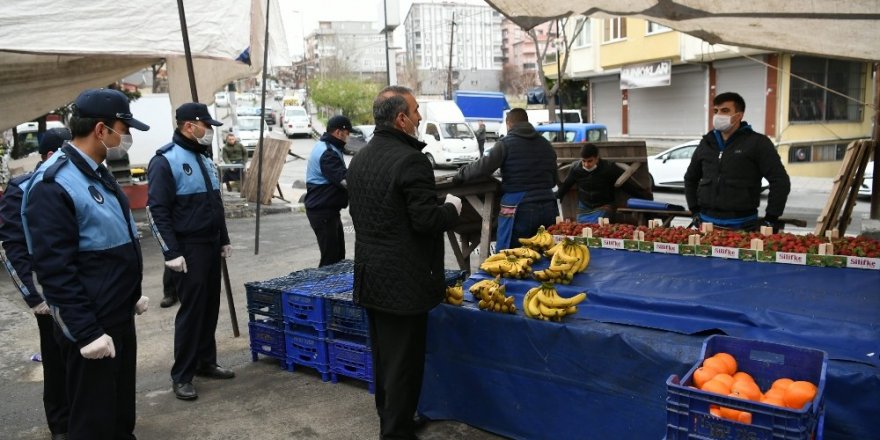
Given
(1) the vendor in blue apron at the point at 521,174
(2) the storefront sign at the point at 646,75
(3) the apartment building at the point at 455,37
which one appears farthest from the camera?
(3) the apartment building at the point at 455,37

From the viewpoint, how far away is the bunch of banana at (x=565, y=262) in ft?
13.8

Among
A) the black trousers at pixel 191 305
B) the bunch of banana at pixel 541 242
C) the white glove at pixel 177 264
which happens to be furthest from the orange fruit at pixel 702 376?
the black trousers at pixel 191 305

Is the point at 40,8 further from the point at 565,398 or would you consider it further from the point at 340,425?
the point at 565,398

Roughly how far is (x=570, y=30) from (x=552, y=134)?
68.1 ft

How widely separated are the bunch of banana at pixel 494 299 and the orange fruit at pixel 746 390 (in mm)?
1531

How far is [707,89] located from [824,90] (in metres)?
4.08

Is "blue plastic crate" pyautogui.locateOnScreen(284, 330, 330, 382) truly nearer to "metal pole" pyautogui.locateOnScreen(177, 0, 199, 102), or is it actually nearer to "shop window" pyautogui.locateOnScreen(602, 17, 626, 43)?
"metal pole" pyautogui.locateOnScreen(177, 0, 199, 102)

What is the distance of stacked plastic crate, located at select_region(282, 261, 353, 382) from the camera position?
478 cm

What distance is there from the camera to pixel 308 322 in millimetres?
4840

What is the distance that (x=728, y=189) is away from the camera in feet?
16.5

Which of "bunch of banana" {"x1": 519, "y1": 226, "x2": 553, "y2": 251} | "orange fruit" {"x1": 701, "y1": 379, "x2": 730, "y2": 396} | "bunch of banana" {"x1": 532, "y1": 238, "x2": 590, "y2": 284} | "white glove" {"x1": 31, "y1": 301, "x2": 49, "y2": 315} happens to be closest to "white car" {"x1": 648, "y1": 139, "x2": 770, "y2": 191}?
"bunch of banana" {"x1": 519, "y1": 226, "x2": 553, "y2": 251}

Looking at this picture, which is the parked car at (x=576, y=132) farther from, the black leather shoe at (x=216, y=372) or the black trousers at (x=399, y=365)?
the black trousers at (x=399, y=365)

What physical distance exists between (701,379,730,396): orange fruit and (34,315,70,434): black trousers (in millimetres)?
3752

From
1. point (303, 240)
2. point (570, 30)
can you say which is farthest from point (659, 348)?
point (570, 30)
